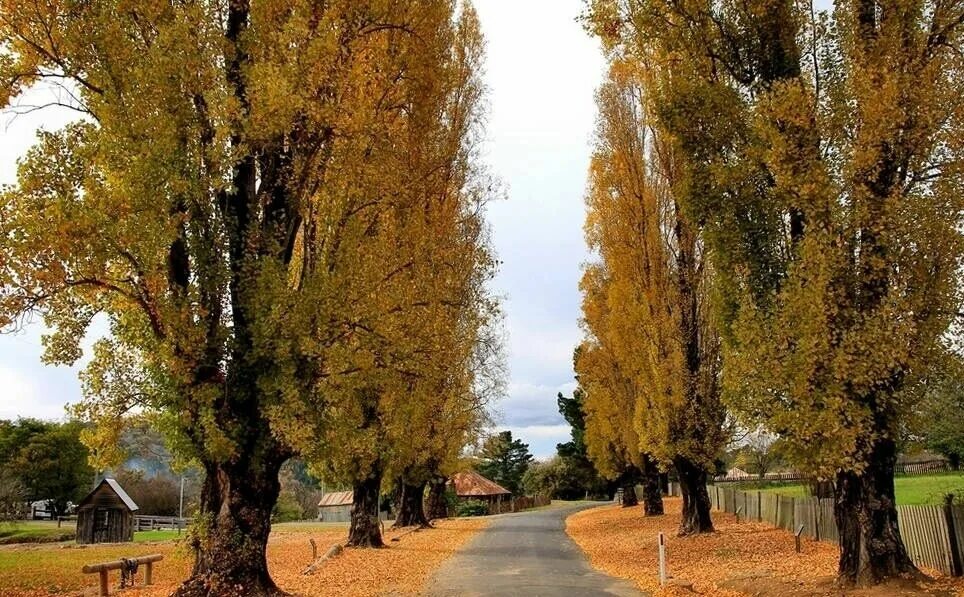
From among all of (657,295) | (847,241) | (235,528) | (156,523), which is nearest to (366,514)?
(657,295)

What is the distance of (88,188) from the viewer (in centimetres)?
926

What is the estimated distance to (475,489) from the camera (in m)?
56.2

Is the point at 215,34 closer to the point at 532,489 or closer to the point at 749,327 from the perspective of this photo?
the point at 749,327

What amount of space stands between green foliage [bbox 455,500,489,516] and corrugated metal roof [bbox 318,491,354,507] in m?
13.6

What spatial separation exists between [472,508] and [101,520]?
77.9ft

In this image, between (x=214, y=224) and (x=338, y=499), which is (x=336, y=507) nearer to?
(x=338, y=499)

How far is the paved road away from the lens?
39.6ft

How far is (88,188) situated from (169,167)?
1012mm

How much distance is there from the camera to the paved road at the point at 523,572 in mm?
12078

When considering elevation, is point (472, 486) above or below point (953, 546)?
below

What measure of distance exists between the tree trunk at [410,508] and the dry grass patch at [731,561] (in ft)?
32.9

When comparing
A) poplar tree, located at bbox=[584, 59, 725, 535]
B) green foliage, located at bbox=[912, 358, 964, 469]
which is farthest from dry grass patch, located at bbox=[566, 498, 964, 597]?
green foliage, located at bbox=[912, 358, 964, 469]

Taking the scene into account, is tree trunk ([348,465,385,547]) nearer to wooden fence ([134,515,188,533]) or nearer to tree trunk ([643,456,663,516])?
tree trunk ([643,456,663,516])

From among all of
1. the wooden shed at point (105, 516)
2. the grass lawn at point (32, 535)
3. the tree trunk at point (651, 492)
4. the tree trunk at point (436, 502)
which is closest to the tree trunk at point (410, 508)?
the tree trunk at point (436, 502)
